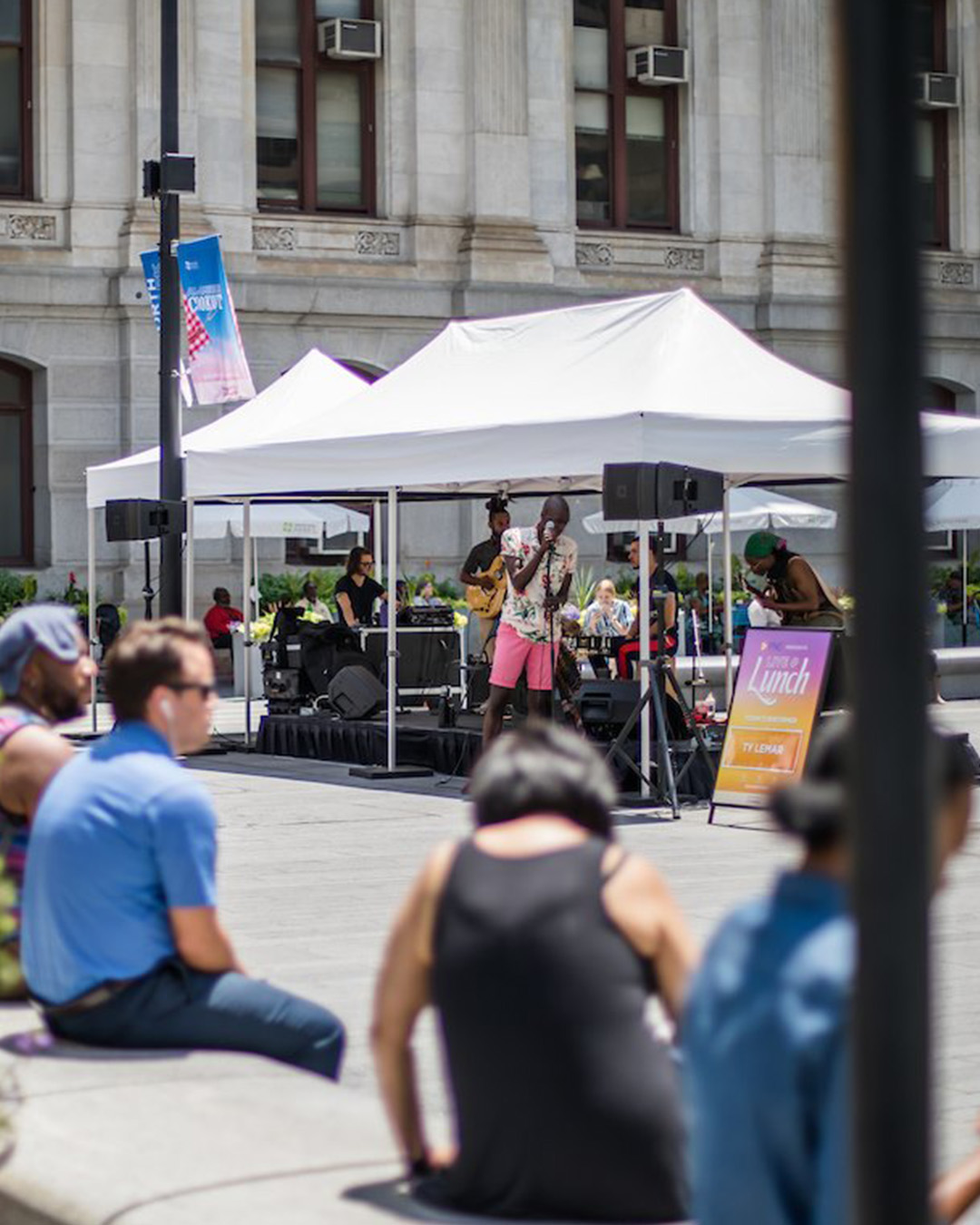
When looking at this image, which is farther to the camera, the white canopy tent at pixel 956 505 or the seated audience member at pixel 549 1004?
the white canopy tent at pixel 956 505

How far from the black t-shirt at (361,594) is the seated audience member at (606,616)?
10.8 ft

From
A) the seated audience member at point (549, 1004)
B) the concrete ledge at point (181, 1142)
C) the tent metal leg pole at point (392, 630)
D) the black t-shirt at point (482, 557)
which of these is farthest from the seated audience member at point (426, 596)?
the seated audience member at point (549, 1004)

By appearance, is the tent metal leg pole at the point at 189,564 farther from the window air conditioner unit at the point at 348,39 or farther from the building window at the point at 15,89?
the window air conditioner unit at the point at 348,39

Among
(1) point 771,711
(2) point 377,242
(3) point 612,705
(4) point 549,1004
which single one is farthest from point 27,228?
(4) point 549,1004

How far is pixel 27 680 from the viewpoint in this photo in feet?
22.0

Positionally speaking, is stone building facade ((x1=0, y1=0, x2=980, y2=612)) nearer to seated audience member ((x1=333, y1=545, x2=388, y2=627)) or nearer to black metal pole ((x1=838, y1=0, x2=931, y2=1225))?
seated audience member ((x1=333, y1=545, x2=388, y2=627))

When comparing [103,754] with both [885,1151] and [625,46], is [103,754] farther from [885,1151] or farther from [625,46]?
[625,46]

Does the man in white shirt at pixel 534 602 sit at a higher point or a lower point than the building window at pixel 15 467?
lower

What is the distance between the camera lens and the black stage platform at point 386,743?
1655 centimetres

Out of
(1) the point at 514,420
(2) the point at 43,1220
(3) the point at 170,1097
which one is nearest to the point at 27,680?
(3) the point at 170,1097

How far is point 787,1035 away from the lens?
3.62 meters

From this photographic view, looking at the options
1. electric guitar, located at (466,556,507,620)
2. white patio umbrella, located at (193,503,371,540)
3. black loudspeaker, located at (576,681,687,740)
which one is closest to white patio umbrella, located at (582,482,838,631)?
white patio umbrella, located at (193,503,371,540)

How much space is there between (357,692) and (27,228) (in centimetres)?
1476

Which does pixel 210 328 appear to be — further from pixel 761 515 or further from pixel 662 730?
pixel 761 515
